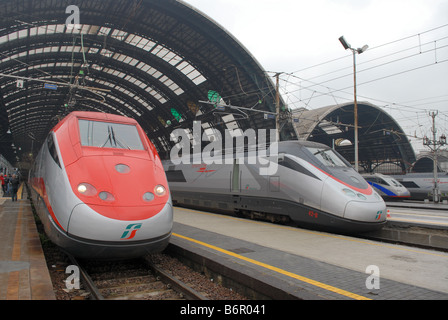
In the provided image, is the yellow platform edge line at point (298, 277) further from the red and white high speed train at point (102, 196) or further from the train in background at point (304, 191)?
the train in background at point (304, 191)

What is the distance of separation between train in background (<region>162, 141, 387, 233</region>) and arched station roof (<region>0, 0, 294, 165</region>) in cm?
1008

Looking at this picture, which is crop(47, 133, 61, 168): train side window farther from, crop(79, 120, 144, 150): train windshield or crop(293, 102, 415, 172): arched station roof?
crop(293, 102, 415, 172): arched station roof

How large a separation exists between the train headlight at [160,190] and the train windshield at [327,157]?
5.60m

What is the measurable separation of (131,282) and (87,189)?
176 centimetres

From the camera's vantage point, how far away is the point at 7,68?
33781mm

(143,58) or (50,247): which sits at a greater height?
(143,58)

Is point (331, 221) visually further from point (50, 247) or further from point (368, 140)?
point (368, 140)

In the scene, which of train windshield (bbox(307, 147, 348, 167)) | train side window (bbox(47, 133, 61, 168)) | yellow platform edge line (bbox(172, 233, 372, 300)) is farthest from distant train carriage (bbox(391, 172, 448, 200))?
train side window (bbox(47, 133, 61, 168))

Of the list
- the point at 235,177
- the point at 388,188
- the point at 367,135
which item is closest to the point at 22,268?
the point at 235,177

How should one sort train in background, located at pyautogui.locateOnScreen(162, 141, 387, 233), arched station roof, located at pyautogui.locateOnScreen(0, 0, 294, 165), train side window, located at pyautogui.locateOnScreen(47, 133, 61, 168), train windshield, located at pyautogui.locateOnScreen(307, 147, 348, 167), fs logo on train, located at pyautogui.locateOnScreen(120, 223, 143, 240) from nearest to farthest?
fs logo on train, located at pyautogui.locateOnScreen(120, 223, 143, 240) → train side window, located at pyautogui.locateOnScreen(47, 133, 61, 168) → train in background, located at pyautogui.locateOnScreen(162, 141, 387, 233) → train windshield, located at pyautogui.locateOnScreen(307, 147, 348, 167) → arched station roof, located at pyautogui.locateOnScreen(0, 0, 294, 165)

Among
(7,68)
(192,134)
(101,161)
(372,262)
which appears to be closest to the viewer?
(101,161)

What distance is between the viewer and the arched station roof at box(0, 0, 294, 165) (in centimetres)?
2559

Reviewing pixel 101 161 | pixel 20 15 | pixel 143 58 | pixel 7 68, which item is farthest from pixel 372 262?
pixel 7 68
